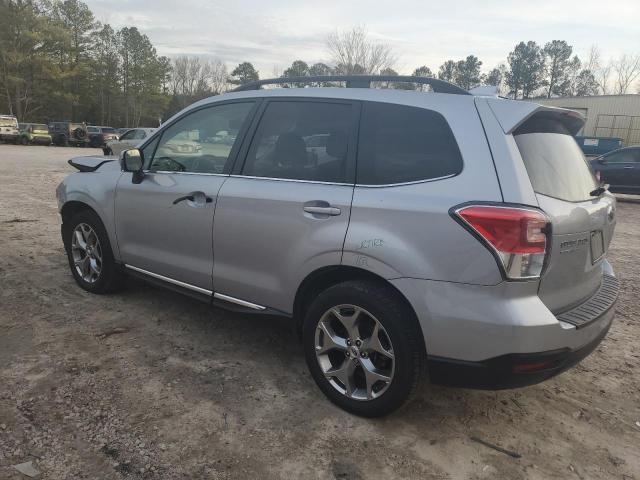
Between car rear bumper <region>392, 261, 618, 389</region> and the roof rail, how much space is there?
1086 mm

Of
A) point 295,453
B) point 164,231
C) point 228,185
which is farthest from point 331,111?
point 295,453

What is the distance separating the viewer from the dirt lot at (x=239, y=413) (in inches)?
97.1

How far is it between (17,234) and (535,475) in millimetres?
6815

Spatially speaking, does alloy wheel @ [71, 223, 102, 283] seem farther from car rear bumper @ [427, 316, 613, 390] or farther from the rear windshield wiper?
the rear windshield wiper

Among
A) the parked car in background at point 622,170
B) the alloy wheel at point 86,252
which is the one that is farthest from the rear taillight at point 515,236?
the parked car in background at point 622,170

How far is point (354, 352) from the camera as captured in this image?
2.80 m

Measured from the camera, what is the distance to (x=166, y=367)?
132 inches

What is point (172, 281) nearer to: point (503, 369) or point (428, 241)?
point (428, 241)

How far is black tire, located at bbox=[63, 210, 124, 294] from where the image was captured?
14.3 ft

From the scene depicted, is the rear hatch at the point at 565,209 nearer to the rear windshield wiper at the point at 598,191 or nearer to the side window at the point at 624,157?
the rear windshield wiper at the point at 598,191

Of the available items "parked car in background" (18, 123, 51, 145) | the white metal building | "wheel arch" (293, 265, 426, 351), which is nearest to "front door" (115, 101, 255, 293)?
"wheel arch" (293, 265, 426, 351)

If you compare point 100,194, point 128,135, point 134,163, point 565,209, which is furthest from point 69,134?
point 565,209

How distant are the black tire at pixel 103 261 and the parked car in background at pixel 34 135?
35655mm

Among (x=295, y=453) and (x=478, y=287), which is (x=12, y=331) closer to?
(x=295, y=453)
